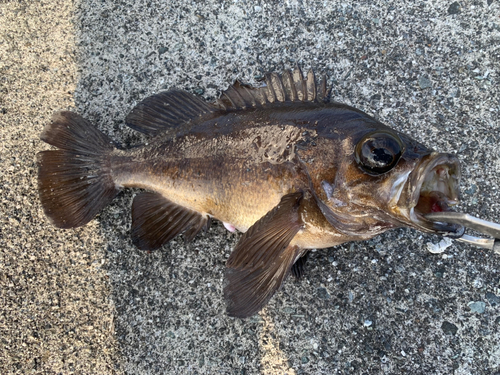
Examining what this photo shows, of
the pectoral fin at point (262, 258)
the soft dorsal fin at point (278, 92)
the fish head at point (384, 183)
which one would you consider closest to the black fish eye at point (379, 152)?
the fish head at point (384, 183)

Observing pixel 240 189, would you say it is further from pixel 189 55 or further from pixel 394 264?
pixel 189 55

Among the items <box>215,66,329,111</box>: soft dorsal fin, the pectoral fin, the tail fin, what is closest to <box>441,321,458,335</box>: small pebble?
the pectoral fin

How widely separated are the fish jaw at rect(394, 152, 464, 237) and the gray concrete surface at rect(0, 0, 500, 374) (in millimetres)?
863

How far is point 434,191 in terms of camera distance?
1.71 meters

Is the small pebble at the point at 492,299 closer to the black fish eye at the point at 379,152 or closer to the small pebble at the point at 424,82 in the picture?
the black fish eye at the point at 379,152

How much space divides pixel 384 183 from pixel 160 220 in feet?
4.78

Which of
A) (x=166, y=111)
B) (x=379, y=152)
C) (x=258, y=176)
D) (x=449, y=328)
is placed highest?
(x=379, y=152)

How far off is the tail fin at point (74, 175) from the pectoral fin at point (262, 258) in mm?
1069

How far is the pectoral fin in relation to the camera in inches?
77.6

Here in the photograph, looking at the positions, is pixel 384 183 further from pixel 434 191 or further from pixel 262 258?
pixel 262 258

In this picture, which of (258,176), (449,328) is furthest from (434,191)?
(449,328)

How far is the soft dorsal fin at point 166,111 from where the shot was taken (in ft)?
7.93

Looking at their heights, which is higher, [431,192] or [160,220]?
[431,192]

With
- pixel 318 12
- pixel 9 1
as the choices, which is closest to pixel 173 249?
pixel 318 12
